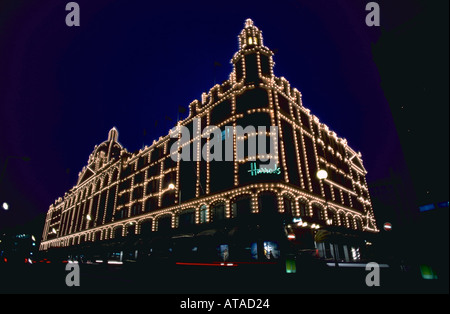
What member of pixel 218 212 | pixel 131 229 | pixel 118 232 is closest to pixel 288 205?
pixel 218 212

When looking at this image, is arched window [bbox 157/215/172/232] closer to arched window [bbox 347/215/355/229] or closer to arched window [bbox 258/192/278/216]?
arched window [bbox 258/192/278/216]

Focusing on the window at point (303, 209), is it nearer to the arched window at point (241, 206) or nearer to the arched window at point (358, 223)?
the arched window at point (241, 206)

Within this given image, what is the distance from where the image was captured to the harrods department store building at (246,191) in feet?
70.2

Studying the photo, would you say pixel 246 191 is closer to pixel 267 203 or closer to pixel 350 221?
pixel 267 203

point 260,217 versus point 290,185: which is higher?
point 290,185

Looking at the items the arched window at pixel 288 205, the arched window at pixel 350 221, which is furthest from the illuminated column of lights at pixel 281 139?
the arched window at pixel 350 221

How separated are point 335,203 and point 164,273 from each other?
85.0ft

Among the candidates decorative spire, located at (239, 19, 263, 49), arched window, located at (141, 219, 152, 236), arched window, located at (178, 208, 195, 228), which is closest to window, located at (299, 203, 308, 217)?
arched window, located at (178, 208, 195, 228)

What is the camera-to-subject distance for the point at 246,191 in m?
22.2

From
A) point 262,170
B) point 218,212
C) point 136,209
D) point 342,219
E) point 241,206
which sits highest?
Answer: point 262,170

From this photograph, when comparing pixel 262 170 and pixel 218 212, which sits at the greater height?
pixel 262 170

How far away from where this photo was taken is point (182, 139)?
3388 centimetres
